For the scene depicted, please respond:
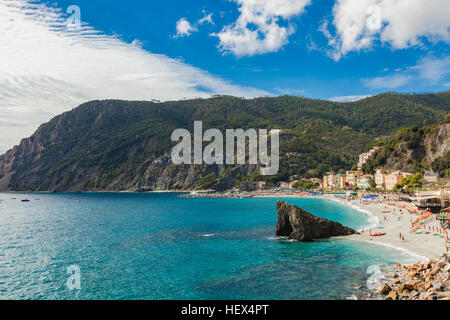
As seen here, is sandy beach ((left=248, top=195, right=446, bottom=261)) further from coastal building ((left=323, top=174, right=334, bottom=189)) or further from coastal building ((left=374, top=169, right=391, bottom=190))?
coastal building ((left=323, top=174, right=334, bottom=189))

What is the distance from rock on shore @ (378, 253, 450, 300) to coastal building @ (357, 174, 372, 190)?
9727 centimetres

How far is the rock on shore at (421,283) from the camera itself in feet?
48.5

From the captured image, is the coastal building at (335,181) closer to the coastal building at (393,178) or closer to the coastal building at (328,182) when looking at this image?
the coastal building at (328,182)

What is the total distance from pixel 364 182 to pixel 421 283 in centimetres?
10512

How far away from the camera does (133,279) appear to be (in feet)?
69.2

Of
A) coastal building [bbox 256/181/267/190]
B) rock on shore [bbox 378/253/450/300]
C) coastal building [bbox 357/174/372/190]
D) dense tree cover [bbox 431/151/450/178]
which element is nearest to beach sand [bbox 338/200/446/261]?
rock on shore [bbox 378/253/450/300]

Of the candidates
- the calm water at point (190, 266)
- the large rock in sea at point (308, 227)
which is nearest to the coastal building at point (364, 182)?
the large rock in sea at point (308, 227)

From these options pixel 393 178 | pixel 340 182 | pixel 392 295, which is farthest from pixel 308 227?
pixel 340 182

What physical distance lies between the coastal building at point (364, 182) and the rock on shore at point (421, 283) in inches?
3829

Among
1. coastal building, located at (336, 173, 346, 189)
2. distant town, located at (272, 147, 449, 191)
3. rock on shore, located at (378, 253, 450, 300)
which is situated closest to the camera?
rock on shore, located at (378, 253, 450, 300)

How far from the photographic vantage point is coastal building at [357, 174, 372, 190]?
110m
